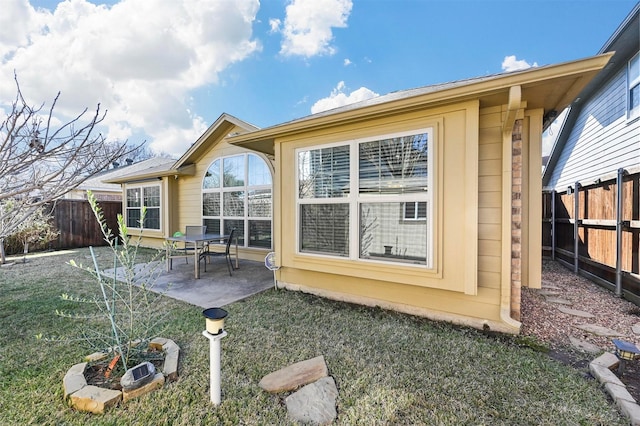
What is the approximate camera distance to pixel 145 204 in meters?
9.91

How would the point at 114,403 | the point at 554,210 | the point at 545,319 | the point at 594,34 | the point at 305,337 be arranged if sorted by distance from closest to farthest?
the point at 114,403 → the point at 305,337 → the point at 545,319 → the point at 554,210 → the point at 594,34

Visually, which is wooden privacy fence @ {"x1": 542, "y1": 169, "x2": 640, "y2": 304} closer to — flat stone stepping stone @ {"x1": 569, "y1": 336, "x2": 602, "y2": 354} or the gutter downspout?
flat stone stepping stone @ {"x1": 569, "y1": 336, "x2": 602, "y2": 354}

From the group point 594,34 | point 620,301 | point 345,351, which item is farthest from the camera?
point 594,34

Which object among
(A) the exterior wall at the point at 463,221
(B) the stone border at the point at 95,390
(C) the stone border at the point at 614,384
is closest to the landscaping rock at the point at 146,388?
(B) the stone border at the point at 95,390

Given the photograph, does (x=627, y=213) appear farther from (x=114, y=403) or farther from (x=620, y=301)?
(x=114, y=403)

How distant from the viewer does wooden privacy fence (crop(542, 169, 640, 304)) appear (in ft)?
13.8

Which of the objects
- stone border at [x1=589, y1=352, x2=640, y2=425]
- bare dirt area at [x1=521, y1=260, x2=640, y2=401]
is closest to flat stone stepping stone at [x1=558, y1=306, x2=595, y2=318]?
bare dirt area at [x1=521, y1=260, x2=640, y2=401]

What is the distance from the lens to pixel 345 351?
2.73 metres

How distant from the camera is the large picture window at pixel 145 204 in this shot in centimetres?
941

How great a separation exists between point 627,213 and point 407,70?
812 centimetres

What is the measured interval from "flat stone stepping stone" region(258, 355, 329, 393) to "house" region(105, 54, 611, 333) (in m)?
1.55

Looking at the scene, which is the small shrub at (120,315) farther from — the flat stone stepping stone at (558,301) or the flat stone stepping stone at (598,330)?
the flat stone stepping stone at (558,301)

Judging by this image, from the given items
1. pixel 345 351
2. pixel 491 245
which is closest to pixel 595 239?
pixel 491 245

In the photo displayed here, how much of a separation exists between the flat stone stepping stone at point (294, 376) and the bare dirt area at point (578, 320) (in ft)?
7.39
